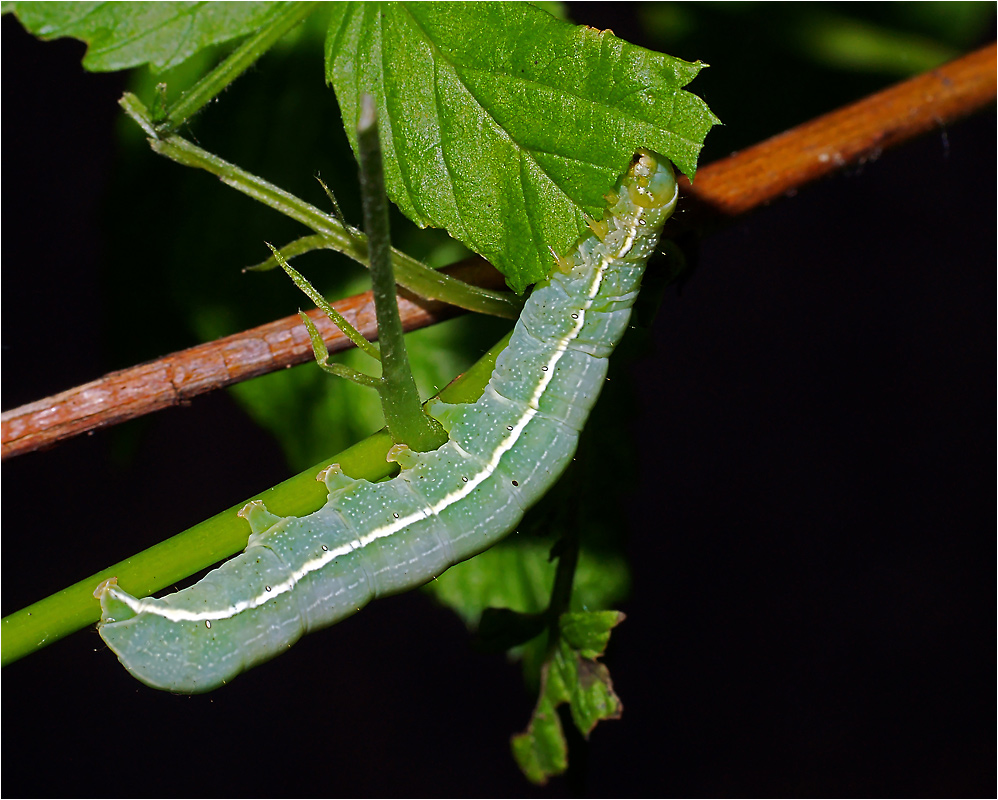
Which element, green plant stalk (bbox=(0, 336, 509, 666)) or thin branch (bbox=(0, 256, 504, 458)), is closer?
green plant stalk (bbox=(0, 336, 509, 666))

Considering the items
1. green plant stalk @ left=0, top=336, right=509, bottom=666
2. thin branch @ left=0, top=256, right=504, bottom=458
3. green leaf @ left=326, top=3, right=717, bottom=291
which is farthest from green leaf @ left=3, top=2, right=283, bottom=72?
green plant stalk @ left=0, top=336, right=509, bottom=666

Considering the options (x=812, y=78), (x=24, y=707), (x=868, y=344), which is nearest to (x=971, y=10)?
(x=812, y=78)

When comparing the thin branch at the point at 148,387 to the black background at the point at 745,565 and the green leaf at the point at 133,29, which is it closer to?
the green leaf at the point at 133,29

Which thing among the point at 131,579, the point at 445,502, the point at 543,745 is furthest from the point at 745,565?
the point at 131,579

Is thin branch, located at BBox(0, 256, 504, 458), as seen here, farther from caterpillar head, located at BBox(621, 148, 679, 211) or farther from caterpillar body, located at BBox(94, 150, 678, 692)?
caterpillar head, located at BBox(621, 148, 679, 211)

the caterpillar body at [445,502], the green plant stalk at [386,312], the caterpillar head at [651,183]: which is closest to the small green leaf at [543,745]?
the caterpillar body at [445,502]

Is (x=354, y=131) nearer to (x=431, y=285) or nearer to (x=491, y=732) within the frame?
(x=431, y=285)
